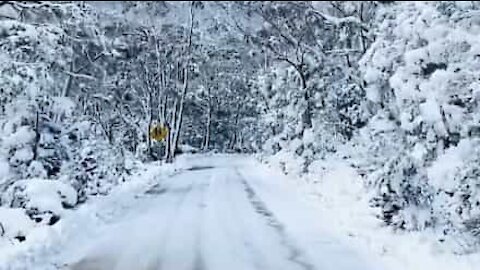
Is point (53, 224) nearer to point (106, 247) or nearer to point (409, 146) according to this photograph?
point (106, 247)

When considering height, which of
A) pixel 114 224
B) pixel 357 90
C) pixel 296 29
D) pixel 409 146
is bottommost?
pixel 114 224

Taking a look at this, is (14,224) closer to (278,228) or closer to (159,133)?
(278,228)

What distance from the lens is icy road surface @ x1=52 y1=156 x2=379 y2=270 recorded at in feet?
33.5

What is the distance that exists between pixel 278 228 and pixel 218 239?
1933 mm

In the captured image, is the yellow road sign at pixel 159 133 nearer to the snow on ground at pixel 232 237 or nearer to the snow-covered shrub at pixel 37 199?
the snow on ground at pixel 232 237

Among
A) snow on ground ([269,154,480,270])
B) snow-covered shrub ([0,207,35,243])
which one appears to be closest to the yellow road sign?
snow on ground ([269,154,480,270])

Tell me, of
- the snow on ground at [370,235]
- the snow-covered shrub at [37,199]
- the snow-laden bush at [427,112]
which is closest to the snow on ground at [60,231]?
the snow-covered shrub at [37,199]

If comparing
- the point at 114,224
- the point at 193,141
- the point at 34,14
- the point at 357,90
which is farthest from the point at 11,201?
the point at 193,141

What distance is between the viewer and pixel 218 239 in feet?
41.2

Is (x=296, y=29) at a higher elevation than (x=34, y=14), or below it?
higher

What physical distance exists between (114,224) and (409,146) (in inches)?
276

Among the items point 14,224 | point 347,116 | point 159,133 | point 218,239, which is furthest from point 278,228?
point 159,133

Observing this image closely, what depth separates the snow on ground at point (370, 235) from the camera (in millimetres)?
9664

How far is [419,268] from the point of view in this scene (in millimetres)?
9414
